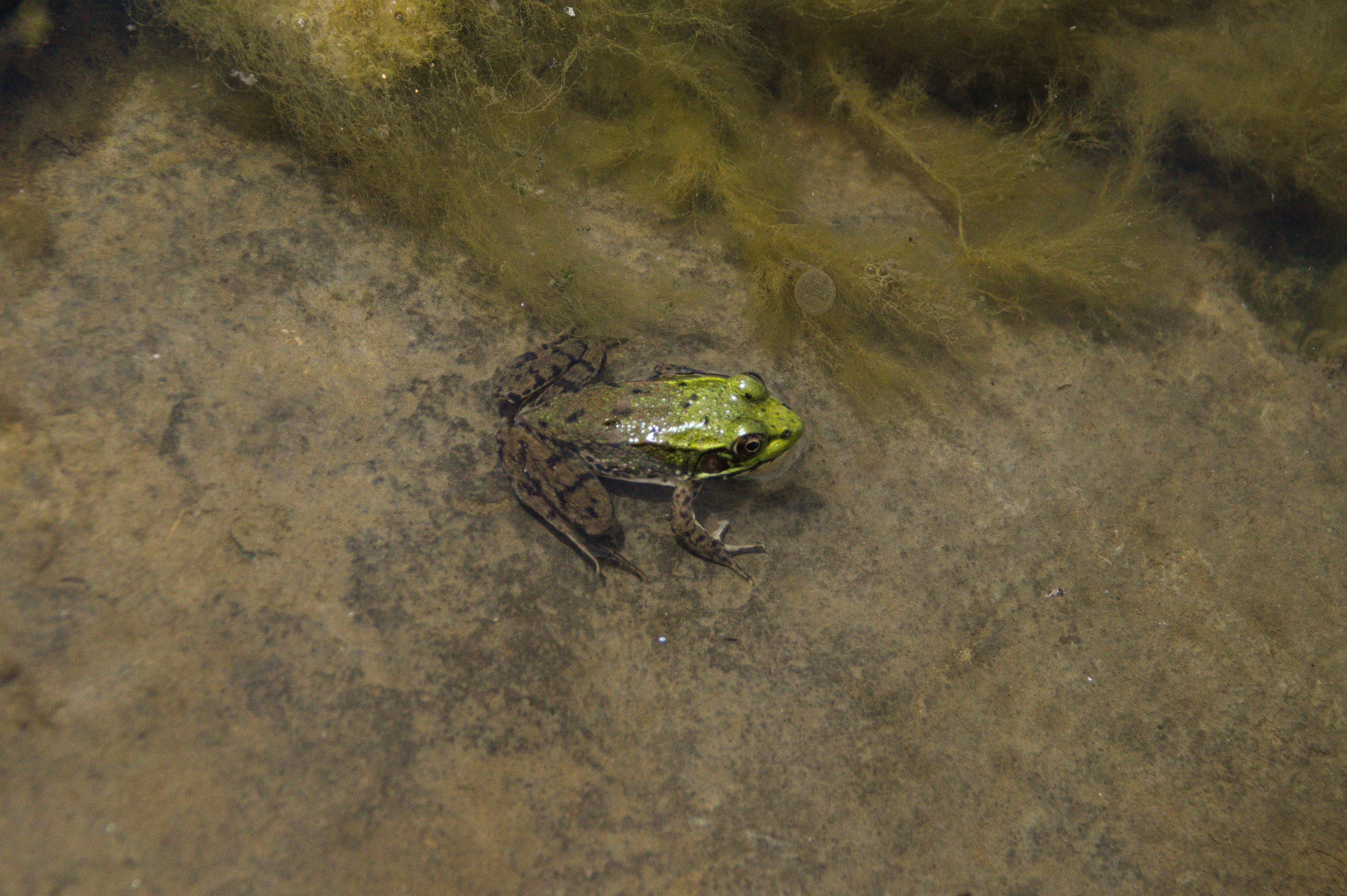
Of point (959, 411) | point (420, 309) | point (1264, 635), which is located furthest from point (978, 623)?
point (420, 309)

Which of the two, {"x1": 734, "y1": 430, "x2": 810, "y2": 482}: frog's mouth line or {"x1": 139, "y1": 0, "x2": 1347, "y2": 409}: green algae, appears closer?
{"x1": 734, "y1": 430, "x2": 810, "y2": 482}: frog's mouth line

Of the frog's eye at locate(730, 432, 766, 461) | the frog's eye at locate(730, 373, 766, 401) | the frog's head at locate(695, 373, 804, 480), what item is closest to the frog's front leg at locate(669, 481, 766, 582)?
the frog's head at locate(695, 373, 804, 480)

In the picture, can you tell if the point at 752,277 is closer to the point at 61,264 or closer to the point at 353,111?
the point at 353,111

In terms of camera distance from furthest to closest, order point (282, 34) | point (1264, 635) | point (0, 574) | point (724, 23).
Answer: point (724, 23)
point (282, 34)
point (1264, 635)
point (0, 574)

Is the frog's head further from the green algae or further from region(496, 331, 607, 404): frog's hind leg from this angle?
region(496, 331, 607, 404): frog's hind leg

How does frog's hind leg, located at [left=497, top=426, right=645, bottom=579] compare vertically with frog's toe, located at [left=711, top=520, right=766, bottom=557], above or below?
above

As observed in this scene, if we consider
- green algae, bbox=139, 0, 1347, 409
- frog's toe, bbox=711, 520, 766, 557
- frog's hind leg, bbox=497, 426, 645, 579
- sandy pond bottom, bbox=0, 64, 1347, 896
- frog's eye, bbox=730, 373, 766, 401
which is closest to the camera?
sandy pond bottom, bbox=0, 64, 1347, 896

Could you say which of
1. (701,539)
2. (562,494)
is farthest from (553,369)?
(701,539)
